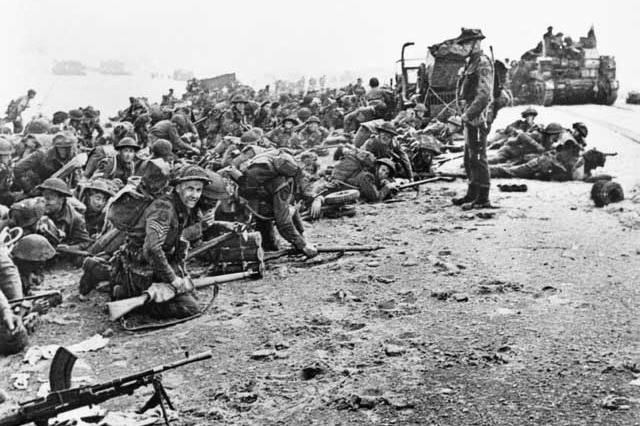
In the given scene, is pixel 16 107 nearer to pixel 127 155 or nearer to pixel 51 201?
pixel 127 155

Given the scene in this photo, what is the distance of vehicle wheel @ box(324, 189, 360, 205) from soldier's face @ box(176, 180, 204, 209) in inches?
152

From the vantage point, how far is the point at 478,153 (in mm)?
8422

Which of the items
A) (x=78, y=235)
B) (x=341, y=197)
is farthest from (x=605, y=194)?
(x=78, y=235)

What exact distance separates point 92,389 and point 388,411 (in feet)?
4.95

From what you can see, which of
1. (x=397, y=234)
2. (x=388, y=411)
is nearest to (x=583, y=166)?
(x=397, y=234)

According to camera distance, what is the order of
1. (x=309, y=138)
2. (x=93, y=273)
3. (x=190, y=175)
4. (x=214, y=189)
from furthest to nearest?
(x=309, y=138)
(x=93, y=273)
(x=214, y=189)
(x=190, y=175)

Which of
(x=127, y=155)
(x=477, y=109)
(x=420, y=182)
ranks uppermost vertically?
(x=477, y=109)

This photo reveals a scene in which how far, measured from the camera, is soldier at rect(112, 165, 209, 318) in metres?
4.94

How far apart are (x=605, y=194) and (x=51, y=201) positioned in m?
6.48

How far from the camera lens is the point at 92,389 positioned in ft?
10.3

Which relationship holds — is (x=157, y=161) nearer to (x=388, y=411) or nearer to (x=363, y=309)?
(x=363, y=309)

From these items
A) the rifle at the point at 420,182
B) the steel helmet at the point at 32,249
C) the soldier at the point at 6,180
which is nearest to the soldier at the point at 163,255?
the steel helmet at the point at 32,249

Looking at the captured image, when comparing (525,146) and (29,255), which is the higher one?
(525,146)

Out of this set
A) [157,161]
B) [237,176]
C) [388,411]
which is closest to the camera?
[388,411]
